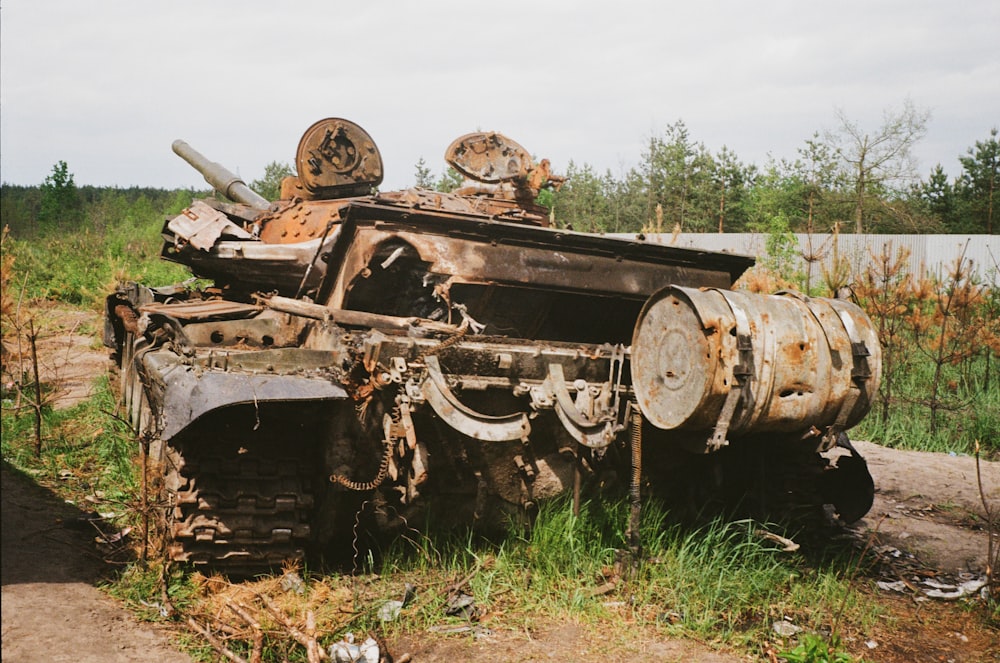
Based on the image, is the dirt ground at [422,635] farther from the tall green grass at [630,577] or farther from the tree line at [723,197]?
the tree line at [723,197]

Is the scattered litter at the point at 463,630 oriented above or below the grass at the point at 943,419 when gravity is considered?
below

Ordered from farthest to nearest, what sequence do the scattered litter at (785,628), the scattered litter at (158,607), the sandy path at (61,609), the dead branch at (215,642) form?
1. the scattered litter at (785,628)
2. the scattered litter at (158,607)
3. the dead branch at (215,642)
4. the sandy path at (61,609)

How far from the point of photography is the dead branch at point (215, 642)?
Result: 3.66 m

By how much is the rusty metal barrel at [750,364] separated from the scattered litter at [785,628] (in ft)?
3.04

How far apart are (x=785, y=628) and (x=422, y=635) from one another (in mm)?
1729

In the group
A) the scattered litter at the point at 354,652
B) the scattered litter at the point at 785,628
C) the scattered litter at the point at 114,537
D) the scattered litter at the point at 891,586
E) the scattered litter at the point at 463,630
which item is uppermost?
the scattered litter at the point at 114,537

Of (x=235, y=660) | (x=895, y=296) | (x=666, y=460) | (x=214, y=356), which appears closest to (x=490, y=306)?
(x=666, y=460)

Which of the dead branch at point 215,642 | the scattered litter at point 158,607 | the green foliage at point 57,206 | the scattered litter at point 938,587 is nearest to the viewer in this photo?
the dead branch at point 215,642

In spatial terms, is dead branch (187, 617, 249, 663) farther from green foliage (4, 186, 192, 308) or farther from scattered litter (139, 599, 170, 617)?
green foliage (4, 186, 192, 308)

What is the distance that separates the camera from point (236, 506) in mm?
4176

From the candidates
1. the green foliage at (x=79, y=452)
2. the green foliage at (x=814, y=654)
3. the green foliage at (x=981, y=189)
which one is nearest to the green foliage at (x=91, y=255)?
the green foliage at (x=79, y=452)

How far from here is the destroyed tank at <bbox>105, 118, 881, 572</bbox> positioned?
4129 mm

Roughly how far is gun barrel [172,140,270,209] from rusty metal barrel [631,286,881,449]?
14.1 ft

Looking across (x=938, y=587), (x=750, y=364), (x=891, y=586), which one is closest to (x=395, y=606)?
(x=750, y=364)
